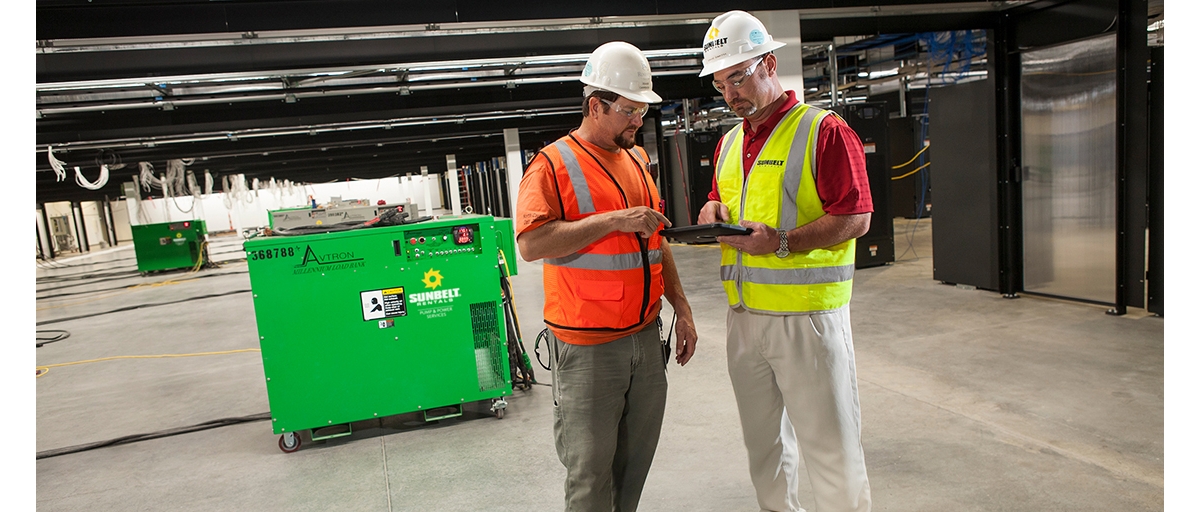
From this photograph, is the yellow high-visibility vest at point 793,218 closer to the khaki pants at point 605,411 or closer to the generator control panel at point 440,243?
the khaki pants at point 605,411

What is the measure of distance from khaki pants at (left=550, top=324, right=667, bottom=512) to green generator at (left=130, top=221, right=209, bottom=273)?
1646cm

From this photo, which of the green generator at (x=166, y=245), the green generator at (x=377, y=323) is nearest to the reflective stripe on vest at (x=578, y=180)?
the green generator at (x=377, y=323)

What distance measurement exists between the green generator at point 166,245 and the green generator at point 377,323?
14.0 m

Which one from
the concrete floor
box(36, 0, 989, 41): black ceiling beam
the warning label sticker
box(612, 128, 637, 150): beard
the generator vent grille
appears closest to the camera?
box(612, 128, 637, 150): beard

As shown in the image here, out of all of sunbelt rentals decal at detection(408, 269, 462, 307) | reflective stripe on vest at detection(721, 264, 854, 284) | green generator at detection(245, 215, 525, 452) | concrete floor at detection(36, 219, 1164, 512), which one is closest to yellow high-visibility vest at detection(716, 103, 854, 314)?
reflective stripe on vest at detection(721, 264, 854, 284)

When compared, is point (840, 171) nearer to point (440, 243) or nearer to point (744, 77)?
point (744, 77)

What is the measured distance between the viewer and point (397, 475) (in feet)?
11.3

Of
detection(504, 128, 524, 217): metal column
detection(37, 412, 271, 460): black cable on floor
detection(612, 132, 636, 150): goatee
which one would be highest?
detection(504, 128, 524, 217): metal column

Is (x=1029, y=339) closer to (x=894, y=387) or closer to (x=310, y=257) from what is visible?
(x=894, y=387)

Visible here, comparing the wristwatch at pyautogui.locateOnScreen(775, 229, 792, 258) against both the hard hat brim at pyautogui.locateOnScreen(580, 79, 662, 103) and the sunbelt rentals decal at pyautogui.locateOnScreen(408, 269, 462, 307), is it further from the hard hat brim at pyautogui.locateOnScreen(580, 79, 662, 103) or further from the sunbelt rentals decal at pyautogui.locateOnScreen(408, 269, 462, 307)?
the sunbelt rentals decal at pyautogui.locateOnScreen(408, 269, 462, 307)

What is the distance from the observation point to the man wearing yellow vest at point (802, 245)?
1988 millimetres

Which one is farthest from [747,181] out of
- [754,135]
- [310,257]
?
[310,257]

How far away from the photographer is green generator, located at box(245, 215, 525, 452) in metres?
3.82

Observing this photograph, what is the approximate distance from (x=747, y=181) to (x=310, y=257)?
2.77m
